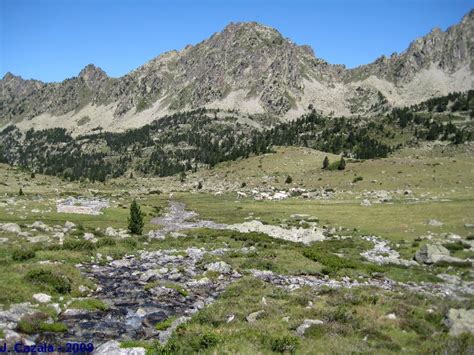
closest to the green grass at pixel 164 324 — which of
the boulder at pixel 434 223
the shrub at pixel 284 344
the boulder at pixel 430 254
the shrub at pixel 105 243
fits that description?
the shrub at pixel 284 344

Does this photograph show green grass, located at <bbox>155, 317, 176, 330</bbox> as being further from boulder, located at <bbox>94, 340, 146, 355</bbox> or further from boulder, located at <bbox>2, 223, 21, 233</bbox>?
boulder, located at <bbox>2, 223, 21, 233</bbox>

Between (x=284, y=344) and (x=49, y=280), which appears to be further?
(x=49, y=280)

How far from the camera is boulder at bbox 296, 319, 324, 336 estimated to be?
16469 millimetres

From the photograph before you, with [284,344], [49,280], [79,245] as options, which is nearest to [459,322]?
[284,344]

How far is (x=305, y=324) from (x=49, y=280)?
14268 millimetres

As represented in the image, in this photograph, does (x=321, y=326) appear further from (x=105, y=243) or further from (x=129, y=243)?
(x=129, y=243)

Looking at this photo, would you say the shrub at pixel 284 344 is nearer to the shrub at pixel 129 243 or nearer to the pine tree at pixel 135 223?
the shrub at pixel 129 243

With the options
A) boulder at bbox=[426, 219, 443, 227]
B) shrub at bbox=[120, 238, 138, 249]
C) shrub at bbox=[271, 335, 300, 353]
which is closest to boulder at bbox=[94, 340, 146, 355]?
shrub at bbox=[271, 335, 300, 353]

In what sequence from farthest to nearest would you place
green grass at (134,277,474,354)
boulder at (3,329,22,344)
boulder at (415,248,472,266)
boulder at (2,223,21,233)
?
boulder at (2,223,21,233) < boulder at (415,248,472,266) < boulder at (3,329,22,344) < green grass at (134,277,474,354)

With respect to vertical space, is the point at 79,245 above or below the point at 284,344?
above

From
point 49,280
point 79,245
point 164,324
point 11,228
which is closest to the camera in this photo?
point 164,324

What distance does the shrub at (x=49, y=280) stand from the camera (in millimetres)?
22078

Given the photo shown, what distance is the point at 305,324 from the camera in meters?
17.2

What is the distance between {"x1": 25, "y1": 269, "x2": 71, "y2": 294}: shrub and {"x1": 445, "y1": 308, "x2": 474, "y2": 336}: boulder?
18976mm
